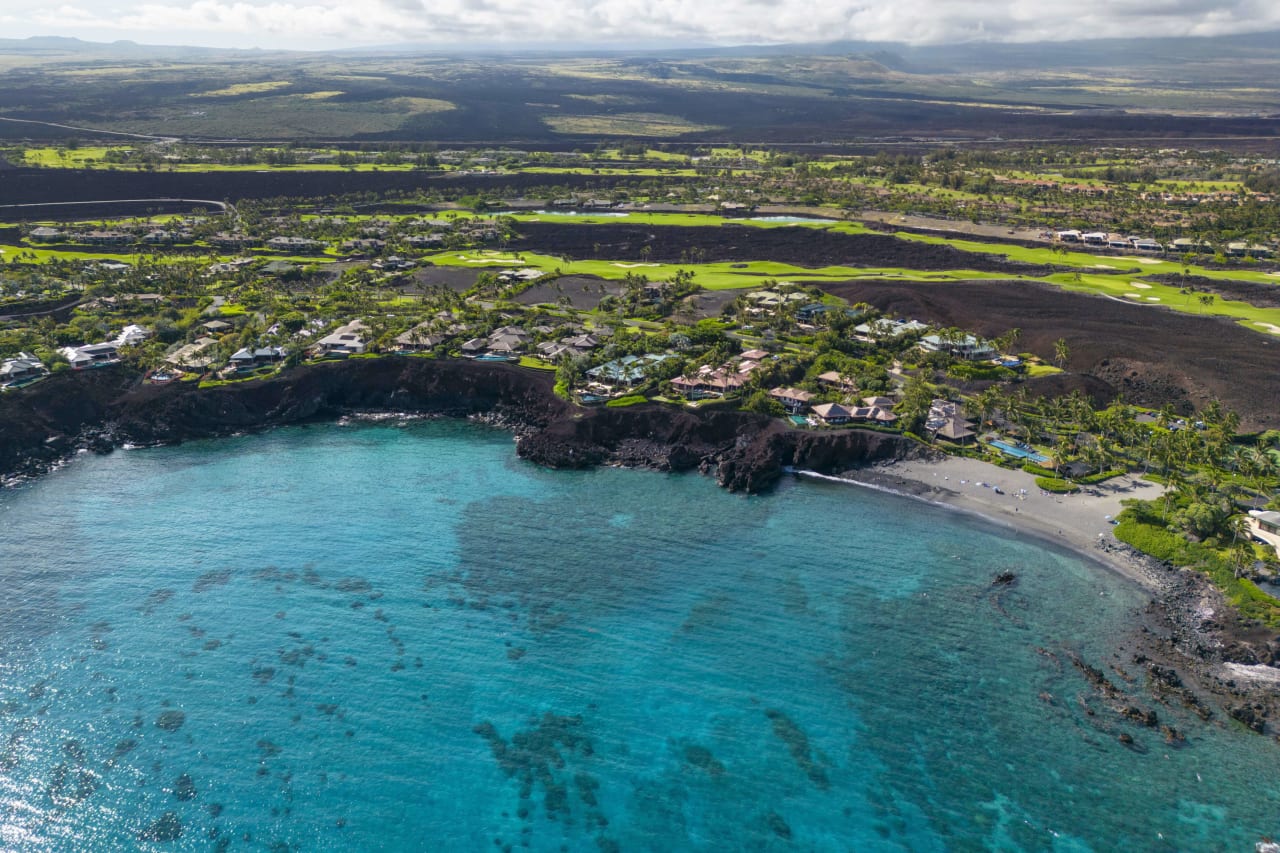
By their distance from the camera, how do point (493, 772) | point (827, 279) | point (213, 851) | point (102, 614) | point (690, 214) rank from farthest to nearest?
point (690, 214)
point (827, 279)
point (102, 614)
point (493, 772)
point (213, 851)

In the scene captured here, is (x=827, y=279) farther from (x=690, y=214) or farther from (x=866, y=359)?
(x=690, y=214)

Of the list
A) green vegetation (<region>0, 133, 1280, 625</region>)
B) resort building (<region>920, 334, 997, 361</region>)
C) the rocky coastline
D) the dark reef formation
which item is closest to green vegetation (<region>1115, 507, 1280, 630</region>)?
green vegetation (<region>0, 133, 1280, 625</region>)

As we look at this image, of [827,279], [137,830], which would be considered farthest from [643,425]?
[827,279]

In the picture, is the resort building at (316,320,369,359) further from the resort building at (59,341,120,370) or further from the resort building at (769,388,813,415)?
the resort building at (769,388,813,415)

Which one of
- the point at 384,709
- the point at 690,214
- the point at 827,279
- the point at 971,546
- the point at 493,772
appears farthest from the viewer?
the point at 690,214

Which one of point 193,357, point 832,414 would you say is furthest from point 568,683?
point 193,357

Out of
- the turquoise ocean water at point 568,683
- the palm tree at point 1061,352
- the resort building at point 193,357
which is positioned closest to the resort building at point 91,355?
the resort building at point 193,357
